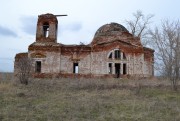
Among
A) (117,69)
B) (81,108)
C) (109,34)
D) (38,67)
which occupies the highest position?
(109,34)

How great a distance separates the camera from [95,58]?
2762 centimetres

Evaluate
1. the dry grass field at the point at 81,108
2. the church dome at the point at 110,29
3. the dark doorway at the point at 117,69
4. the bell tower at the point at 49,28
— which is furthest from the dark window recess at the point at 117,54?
the dry grass field at the point at 81,108

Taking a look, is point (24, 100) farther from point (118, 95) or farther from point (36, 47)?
point (36, 47)

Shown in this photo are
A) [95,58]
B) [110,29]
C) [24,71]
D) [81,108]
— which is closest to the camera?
[81,108]

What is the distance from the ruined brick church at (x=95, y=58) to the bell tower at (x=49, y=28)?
3.01 feet

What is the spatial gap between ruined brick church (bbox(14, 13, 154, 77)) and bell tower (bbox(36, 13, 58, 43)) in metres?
0.92

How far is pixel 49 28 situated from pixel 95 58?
5751 mm

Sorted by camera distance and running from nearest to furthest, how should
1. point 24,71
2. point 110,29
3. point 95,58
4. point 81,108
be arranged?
point 81,108
point 24,71
point 95,58
point 110,29

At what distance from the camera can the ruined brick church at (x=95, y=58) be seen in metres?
27.5

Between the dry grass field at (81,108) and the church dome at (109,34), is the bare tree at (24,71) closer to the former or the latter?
the dry grass field at (81,108)

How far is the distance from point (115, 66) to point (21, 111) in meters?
19.7

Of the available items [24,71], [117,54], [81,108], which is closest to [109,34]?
[117,54]

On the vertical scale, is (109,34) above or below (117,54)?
above

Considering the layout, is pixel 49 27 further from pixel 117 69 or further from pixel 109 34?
pixel 117 69
